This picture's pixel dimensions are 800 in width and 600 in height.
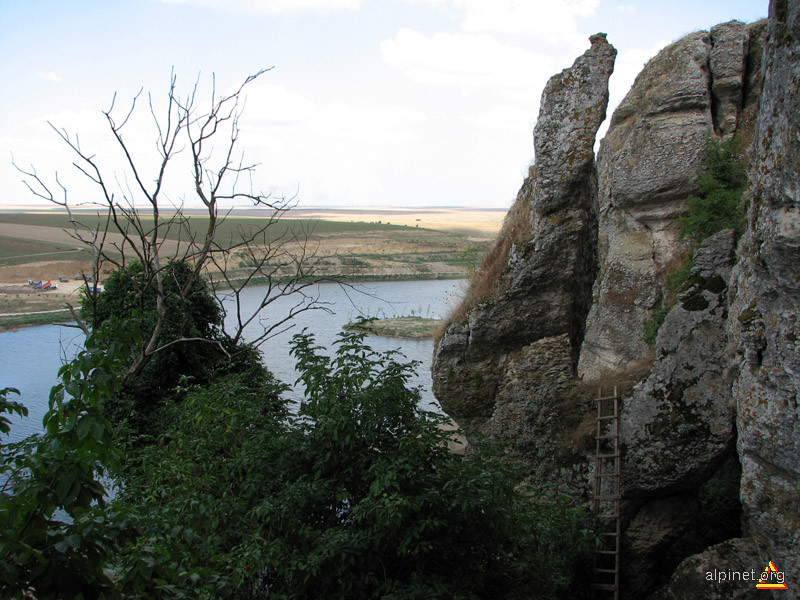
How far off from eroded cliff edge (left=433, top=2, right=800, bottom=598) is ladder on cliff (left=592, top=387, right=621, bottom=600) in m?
0.21

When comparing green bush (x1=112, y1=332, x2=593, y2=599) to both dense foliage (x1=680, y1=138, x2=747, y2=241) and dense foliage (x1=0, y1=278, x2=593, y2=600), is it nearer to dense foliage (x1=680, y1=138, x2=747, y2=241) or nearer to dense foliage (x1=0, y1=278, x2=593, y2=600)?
dense foliage (x1=0, y1=278, x2=593, y2=600)

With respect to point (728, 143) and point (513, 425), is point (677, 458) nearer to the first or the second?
point (513, 425)

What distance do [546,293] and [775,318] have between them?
5490 mm

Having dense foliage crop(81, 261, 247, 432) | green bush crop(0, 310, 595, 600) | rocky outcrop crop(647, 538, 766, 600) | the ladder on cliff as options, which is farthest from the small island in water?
green bush crop(0, 310, 595, 600)

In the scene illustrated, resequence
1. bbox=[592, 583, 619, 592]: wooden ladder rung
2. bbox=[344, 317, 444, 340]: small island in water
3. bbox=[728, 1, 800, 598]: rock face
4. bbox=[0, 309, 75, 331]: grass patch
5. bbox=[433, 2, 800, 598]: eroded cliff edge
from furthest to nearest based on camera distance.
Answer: bbox=[344, 317, 444, 340]: small island in water
bbox=[0, 309, 75, 331]: grass patch
bbox=[592, 583, 619, 592]: wooden ladder rung
bbox=[433, 2, 800, 598]: eroded cliff edge
bbox=[728, 1, 800, 598]: rock face

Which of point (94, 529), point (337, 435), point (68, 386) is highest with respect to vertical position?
point (68, 386)

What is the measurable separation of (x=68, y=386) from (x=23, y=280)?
35988 millimetres

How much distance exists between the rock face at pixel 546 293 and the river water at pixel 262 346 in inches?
55.5

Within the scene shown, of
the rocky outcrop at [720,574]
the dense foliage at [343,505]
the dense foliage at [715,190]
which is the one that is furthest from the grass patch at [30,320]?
the rocky outcrop at [720,574]

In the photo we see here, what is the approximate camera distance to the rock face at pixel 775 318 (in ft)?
18.7

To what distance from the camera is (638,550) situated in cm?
932

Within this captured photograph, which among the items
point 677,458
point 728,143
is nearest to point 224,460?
point 677,458

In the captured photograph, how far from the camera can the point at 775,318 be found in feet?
20.2

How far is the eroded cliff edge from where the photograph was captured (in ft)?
20.1
